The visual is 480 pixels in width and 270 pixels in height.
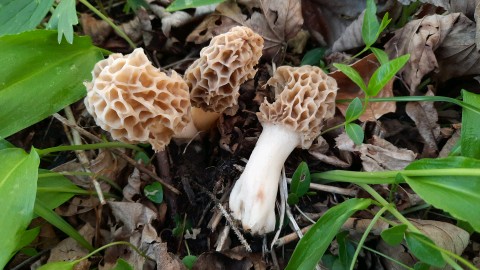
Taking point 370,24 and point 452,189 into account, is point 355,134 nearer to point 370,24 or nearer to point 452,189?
point 452,189

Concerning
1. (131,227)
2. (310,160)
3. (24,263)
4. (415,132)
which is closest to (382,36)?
(415,132)

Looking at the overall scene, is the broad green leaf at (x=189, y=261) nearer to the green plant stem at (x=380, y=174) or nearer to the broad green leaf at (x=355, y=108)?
the green plant stem at (x=380, y=174)

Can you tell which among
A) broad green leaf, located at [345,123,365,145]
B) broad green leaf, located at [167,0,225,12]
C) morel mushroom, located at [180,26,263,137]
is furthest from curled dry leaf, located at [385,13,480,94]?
broad green leaf, located at [167,0,225,12]

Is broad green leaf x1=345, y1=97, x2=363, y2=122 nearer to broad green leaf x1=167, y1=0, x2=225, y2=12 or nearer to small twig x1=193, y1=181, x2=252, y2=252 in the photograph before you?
small twig x1=193, y1=181, x2=252, y2=252

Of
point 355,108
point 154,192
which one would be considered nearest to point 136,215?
point 154,192

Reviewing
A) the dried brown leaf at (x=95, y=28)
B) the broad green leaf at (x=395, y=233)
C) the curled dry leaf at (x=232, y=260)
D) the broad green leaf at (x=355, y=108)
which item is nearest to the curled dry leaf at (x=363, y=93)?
the broad green leaf at (x=355, y=108)
